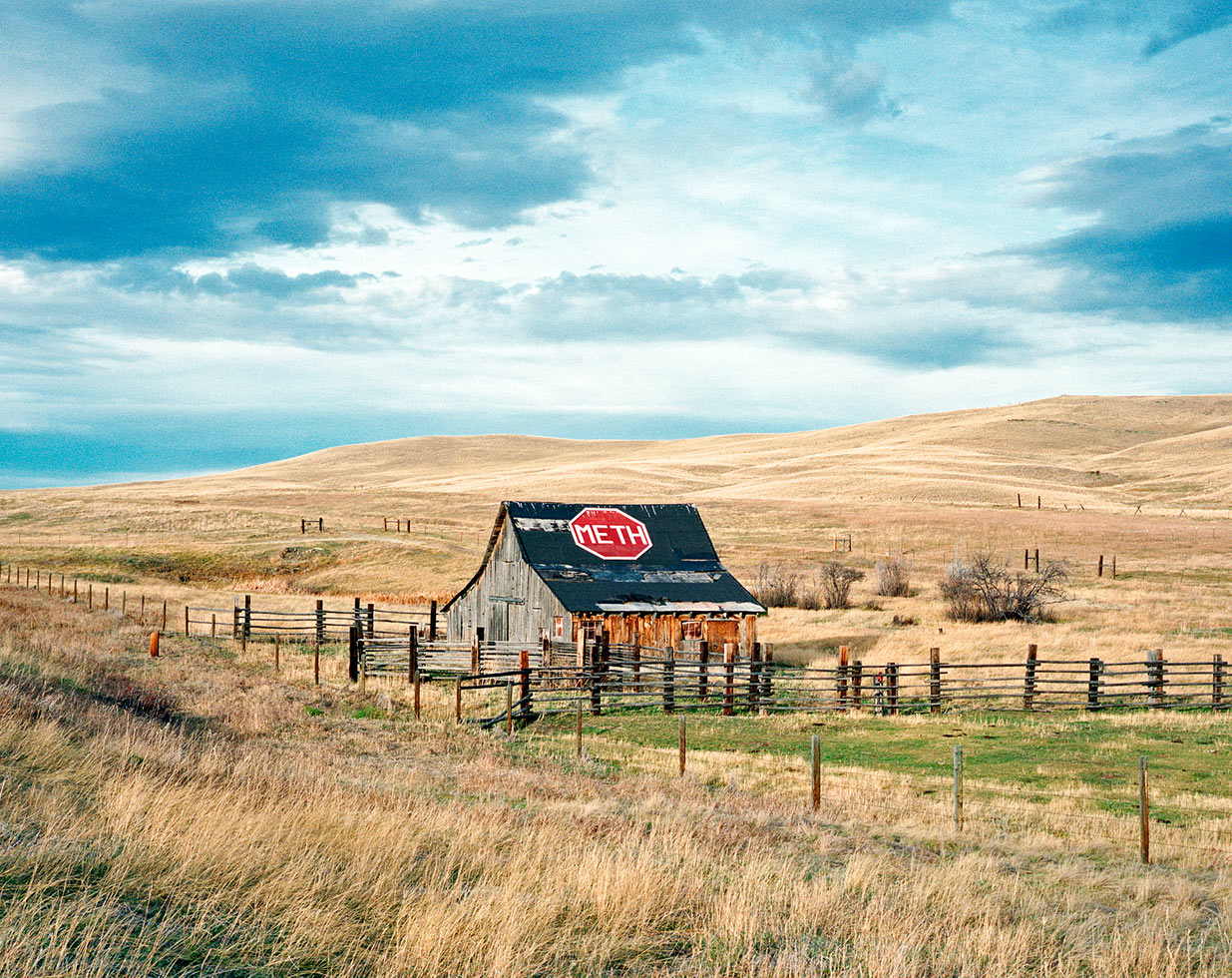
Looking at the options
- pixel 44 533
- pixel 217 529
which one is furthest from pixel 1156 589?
pixel 44 533

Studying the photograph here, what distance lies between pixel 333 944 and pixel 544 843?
2.94 metres

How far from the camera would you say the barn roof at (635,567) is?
96.4ft

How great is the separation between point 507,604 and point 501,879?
24.6 metres

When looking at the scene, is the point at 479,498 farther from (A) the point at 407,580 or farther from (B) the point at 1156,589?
(B) the point at 1156,589

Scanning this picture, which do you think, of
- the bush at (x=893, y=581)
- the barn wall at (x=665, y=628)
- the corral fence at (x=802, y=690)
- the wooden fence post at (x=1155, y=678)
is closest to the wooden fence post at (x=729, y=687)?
the corral fence at (x=802, y=690)

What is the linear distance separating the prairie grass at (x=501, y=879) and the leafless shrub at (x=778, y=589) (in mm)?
32613

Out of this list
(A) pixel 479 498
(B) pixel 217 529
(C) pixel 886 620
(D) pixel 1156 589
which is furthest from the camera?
(A) pixel 479 498

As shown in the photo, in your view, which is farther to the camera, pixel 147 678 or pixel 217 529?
pixel 217 529

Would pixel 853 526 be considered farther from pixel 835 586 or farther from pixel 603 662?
pixel 603 662

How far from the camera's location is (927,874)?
361 inches

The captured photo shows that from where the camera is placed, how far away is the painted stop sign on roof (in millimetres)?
32000

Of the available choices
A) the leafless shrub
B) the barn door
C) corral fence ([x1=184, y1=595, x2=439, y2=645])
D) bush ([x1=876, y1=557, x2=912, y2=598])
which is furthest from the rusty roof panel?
bush ([x1=876, y1=557, x2=912, y2=598])

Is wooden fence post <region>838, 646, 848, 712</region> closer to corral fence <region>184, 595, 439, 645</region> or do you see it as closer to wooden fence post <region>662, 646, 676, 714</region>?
wooden fence post <region>662, 646, 676, 714</region>

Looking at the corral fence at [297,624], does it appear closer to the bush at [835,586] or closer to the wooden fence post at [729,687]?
the wooden fence post at [729,687]
